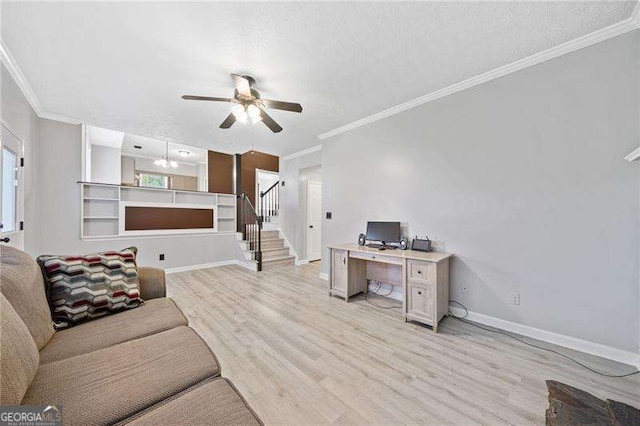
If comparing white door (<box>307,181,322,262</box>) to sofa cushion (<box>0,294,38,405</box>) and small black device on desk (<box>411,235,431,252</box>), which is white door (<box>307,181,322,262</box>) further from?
sofa cushion (<box>0,294,38,405</box>)

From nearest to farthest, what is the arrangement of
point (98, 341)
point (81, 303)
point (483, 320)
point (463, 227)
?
point (98, 341)
point (81, 303)
point (483, 320)
point (463, 227)

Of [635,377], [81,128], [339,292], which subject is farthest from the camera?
[81,128]

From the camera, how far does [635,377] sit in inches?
65.4

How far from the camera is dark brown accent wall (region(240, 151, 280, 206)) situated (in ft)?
19.1

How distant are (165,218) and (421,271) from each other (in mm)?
4816

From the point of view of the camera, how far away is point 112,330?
1.39 meters

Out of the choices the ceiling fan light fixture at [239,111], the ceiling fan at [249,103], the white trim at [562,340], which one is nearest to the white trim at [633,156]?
the white trim at [562,340]

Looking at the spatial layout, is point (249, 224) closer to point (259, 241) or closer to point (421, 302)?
point (259, 241)

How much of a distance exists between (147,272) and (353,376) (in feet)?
6.07

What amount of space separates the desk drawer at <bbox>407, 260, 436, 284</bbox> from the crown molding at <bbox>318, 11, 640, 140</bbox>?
1.99 metres

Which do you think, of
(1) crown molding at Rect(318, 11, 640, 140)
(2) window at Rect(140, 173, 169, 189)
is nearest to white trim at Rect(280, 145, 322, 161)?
(1) crown molding at Rect(318, 11, 640, 140)

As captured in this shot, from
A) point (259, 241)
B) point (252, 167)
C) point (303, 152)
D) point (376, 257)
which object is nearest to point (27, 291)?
point (376, 257)

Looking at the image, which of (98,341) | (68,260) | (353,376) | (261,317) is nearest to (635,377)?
(353,376)

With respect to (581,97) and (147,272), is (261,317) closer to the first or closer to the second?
(147,272)
